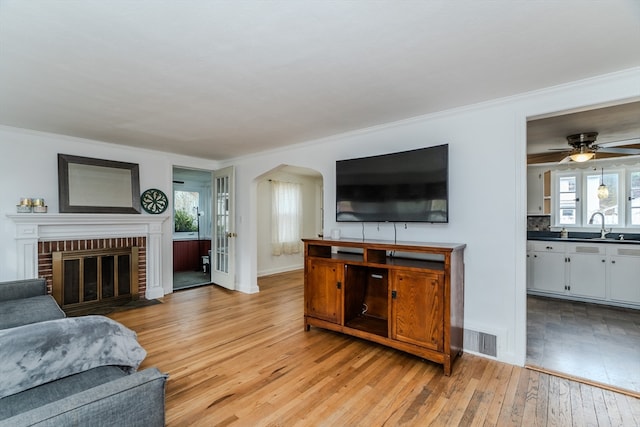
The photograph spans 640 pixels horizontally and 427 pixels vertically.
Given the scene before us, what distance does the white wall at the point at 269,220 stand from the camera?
658 cm

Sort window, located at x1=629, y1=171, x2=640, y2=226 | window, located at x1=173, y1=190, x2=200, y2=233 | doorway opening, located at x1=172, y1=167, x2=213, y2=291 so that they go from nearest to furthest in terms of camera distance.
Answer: window, located at x1=629, y1=171, x2=640, y2=226
doorway opening, located at x1=172, y1=167, x2=213, y2=291
window, located at x1=173, y1=190, x2=200, y2=233

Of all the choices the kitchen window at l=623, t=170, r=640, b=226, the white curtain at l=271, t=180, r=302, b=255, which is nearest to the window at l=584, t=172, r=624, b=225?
the kitchen window at l=623, t=170, r=640, b=226

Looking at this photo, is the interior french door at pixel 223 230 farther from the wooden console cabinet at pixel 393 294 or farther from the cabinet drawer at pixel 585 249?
the cabinet drawer at pixel 585 249

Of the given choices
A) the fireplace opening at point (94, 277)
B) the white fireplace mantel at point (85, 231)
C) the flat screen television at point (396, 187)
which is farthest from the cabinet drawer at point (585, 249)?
the fireplace opening at point (94, 277)

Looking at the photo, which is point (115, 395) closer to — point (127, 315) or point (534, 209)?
point (127, 315)

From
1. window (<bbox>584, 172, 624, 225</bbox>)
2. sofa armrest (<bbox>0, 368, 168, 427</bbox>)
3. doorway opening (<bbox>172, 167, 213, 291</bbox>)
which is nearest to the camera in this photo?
sofa armrest (<bbox>0, 368, 168, 427</bbox>)

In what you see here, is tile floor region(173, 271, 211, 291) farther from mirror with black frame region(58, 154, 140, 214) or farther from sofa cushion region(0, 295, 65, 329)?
sofa cushion region(0, 295, 65, 329)

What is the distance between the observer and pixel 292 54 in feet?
6.48

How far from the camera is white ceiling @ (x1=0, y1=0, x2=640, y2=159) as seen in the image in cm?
156

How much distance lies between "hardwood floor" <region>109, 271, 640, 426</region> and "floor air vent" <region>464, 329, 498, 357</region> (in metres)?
0.09

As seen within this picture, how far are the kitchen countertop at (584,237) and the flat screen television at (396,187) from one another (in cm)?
298

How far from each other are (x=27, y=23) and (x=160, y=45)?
Answer: 2.14 ft

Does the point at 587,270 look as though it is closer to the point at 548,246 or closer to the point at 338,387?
the point at 548,246

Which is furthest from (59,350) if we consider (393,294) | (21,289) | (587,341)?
(587,341)
